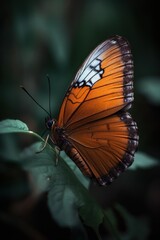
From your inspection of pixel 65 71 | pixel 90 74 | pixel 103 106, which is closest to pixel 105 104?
pixel 103 106

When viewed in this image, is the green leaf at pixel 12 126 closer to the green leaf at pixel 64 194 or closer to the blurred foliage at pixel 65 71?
the green leaf at pixel 64 194

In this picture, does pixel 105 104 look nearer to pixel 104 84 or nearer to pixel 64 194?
pixel 104 84

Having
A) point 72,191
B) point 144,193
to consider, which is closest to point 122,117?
point 72,191

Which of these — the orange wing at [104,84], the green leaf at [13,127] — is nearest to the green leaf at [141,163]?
the orange wing at [104,84]

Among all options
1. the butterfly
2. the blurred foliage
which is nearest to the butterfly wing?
the butterfly

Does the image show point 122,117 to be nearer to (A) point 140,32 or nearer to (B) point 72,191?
(B) point 72,191

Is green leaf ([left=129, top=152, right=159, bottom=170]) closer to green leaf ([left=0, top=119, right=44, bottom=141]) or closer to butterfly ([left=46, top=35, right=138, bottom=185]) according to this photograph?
butterfly ([left=46, top=35, right=138, bottom=185])
